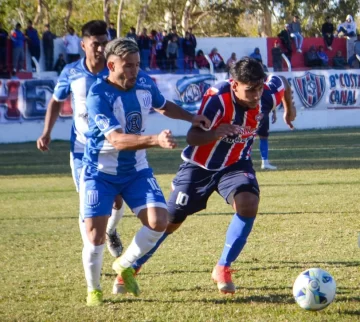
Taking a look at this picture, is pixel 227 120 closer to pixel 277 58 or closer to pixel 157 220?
pixel 157 220

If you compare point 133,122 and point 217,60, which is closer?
Answer: point 133,122

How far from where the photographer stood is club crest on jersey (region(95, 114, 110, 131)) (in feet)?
Answer: 19.5

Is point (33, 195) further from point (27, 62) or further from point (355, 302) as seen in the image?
point (27, 62)

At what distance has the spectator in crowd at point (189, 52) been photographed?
2933cm

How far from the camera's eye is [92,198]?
617 centimetres

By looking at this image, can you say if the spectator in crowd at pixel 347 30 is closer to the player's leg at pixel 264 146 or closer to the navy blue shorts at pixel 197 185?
the player's leg at pixel 264 146

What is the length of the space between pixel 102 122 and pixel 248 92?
1.20 m

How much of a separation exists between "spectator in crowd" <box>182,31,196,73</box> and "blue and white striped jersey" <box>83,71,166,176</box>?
2305 cm

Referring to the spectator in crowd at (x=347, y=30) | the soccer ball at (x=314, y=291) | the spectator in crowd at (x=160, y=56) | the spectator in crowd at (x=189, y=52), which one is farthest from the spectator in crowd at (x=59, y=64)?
the soccer ball at (x=314, y=291)

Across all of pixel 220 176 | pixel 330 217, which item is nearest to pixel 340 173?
pixel 330 217

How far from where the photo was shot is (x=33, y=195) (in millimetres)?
14266

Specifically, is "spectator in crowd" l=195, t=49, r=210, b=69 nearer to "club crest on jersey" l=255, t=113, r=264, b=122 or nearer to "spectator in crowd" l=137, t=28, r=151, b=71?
"spectator in crowd" l=137, t=28, r=151, b=71

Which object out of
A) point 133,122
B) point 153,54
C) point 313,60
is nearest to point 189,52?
point 153,54

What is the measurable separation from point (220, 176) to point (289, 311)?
56.9 inches
